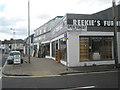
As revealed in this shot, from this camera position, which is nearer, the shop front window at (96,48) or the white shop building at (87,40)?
the white shop building at (87,40)

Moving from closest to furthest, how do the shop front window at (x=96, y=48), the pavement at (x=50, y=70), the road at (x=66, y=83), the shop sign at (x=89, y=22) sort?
the road at (x=66, y=83)
the pavement at (x=50, y=70)
the shop sign at (x=89, y=22)
the shop front window at (x=96, y=48)

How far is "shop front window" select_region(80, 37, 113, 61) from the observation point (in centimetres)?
1498

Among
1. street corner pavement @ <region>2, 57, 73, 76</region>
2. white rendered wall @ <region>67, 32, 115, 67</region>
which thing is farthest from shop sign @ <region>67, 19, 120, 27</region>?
street corner pavement @ <region>2, 57, 73, 76</region>

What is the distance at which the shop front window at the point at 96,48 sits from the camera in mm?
14984

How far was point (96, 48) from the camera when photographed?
50.9 feet

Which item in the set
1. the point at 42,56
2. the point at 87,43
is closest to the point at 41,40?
the point at 42,56

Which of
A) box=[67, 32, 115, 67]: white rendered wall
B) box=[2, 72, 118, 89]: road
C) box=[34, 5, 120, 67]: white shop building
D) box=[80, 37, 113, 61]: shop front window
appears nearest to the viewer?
box=[2, 72, 118, 89]: road

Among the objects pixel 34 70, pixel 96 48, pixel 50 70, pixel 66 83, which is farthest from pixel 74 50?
pixel 66 83

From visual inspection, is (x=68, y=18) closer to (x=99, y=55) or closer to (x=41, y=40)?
(x=99, y=55)

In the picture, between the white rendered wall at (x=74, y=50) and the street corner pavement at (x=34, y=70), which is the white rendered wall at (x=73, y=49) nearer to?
the white rendered wall at (x=74, y=50)

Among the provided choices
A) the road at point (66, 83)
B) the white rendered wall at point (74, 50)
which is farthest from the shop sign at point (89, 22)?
the road at point (66, 83)

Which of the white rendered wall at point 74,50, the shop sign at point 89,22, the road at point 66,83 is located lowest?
the road at point 66,83

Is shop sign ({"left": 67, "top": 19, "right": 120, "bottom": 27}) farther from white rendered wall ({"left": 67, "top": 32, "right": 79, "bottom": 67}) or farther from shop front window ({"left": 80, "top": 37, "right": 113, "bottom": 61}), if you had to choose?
shop front window ({"left": 80, "top": 37, "right": 113, "bottom": 61})

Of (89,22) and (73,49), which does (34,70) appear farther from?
(89,22)
